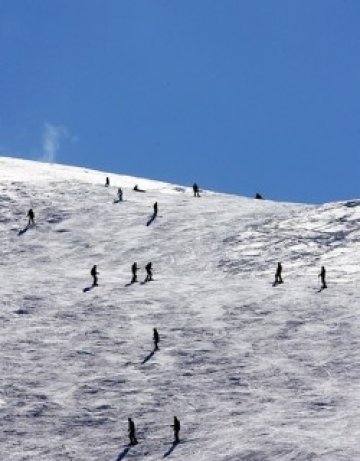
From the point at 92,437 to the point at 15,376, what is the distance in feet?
23.3

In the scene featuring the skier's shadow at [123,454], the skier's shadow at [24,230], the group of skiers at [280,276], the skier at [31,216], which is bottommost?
the skier's shadow at [123,454]

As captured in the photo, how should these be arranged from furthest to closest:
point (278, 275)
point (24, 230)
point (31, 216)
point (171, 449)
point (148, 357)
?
point (31, 216)
point (24, 230)
point (278, 275)
point (148, 357)
point (171, 449)

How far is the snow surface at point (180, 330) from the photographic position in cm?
4088

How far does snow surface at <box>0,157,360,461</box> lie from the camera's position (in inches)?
1609

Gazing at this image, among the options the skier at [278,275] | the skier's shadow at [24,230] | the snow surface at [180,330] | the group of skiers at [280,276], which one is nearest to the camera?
the snow surface at [180,330]

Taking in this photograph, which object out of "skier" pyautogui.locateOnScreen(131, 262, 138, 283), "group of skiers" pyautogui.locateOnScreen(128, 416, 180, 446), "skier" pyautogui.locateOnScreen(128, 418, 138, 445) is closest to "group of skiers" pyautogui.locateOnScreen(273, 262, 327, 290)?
"skier" pyautogui.locateOnScreen(131, 262, 138, 283)

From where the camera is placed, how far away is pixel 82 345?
5053 centimetres

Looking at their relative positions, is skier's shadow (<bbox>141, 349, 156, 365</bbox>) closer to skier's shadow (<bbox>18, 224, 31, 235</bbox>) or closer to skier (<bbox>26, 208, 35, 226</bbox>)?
skier's shadow (<bbox>18, 224, 31, 235</bbox>)

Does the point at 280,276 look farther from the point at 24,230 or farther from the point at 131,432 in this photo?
the point at 24,230

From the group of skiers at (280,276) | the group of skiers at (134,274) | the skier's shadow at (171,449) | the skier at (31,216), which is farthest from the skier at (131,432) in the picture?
the skier at (31,216)

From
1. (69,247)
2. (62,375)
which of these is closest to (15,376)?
(62,375)

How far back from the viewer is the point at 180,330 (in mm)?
51906

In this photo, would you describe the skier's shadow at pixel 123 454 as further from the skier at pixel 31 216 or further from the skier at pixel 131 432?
the skier at pixel 31 216

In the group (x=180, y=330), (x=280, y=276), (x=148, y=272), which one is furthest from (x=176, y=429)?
(x=148, y=272)
